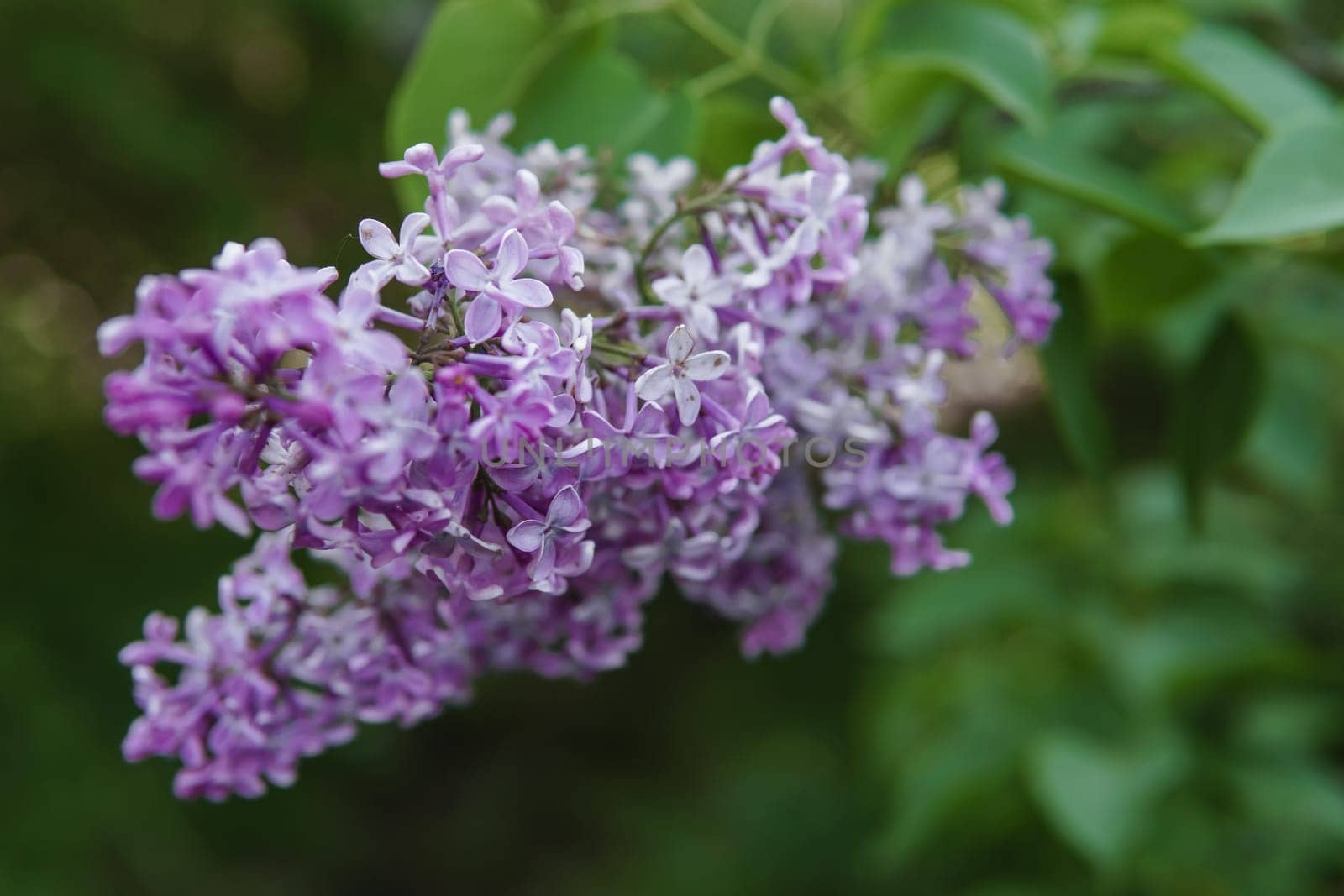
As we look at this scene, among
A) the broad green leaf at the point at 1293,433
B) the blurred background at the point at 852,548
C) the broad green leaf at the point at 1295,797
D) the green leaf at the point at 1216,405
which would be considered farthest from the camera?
the broad green leaf at the point at 1293,433

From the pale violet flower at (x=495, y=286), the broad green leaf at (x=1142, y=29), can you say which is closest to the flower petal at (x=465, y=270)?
the pale violet flower at (x=495, y=286)

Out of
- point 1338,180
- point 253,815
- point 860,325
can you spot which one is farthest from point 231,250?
point 253,815

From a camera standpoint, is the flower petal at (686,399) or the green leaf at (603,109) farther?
the green leaf at (603,109)

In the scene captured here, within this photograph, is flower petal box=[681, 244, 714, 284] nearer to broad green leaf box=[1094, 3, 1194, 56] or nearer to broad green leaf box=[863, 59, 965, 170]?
broad green leaf box=[863, 59, 965, 170]

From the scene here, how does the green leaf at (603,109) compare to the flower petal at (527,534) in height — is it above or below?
above

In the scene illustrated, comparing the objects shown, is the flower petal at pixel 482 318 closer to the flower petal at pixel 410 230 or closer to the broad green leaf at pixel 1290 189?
the flower petal at pixel 410 230

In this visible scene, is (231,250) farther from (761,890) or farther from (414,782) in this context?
(414,782)

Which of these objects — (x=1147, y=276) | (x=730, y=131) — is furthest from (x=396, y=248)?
(x=1147, y=276)
